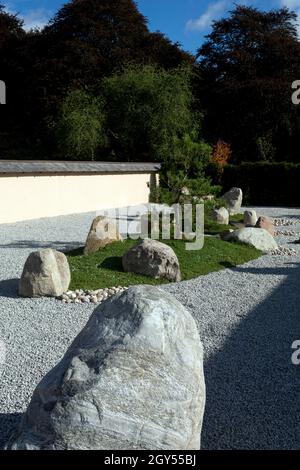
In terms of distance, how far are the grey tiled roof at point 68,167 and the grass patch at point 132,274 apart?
19.6 ft

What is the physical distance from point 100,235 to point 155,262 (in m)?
2.00

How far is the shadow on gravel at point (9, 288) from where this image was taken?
22.6 feet

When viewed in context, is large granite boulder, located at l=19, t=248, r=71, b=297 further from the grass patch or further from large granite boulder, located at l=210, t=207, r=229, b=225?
large granite boulder, located at l=210, t=207, r=229, b=225

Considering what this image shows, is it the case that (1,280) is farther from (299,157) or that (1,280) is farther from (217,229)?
(299,157)

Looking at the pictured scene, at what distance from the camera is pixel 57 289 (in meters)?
6.82

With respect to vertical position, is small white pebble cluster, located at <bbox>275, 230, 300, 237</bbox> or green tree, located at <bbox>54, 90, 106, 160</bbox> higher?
green tree, located at <bbox>54, 90, 106, 160</bbox>

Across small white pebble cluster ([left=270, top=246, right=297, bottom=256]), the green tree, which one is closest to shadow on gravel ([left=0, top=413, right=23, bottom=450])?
small white pebble cluster ([left=270, top=246, right=297, bottom=256])

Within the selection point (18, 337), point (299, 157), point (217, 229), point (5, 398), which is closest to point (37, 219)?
point (217, 229)

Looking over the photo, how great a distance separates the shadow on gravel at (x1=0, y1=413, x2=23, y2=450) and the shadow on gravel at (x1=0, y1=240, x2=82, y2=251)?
6966 millimetres

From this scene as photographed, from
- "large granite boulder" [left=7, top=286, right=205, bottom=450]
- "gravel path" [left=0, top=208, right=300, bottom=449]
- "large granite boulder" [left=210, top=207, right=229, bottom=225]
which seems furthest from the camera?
"large granite boulder" [left=210, top=207, right=229, bottom=225]

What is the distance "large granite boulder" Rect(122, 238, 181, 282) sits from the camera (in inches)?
314

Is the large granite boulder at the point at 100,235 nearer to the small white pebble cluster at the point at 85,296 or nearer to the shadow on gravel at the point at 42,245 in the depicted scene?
the shadow on gravel at the point at 42,245

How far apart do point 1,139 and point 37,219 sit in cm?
1369

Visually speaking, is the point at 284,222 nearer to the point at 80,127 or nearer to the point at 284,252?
the point at 284,252
